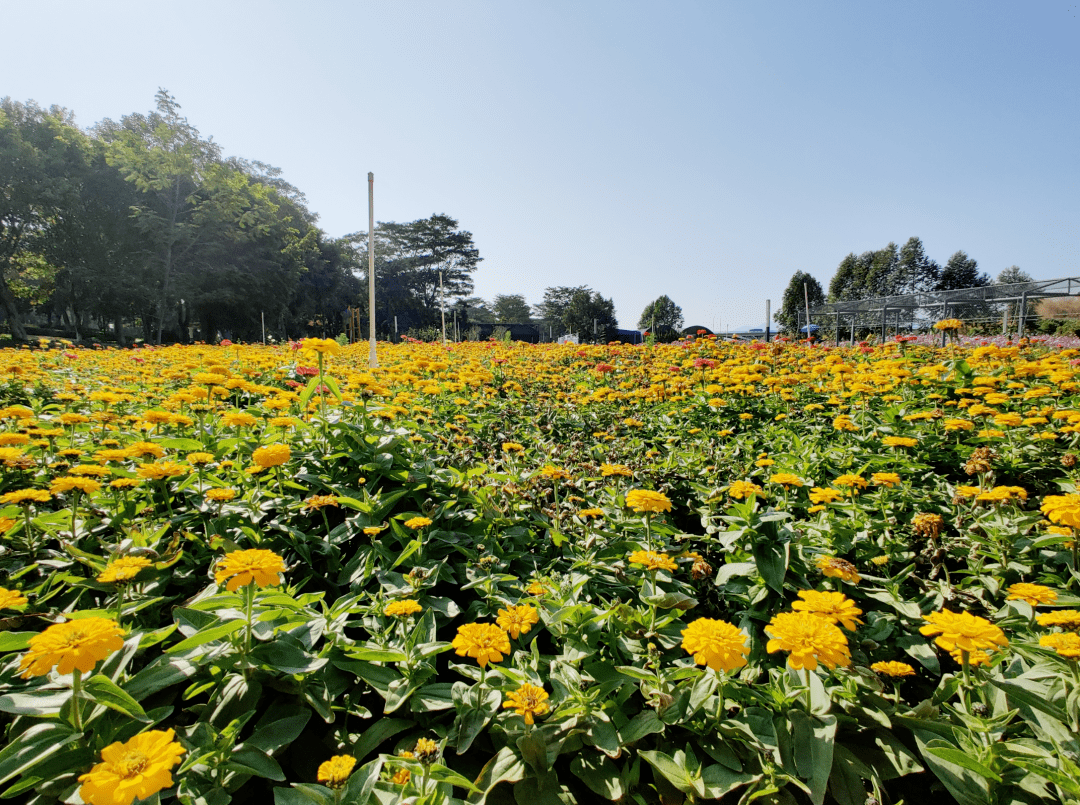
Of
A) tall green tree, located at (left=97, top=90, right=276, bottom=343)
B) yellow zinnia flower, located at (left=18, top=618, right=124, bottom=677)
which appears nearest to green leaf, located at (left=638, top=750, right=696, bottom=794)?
yellow zinnia flower, located at (left=18, top=618, right=124, bottom=677)

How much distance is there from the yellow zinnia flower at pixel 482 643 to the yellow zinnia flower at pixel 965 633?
1017mm

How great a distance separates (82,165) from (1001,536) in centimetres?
3428

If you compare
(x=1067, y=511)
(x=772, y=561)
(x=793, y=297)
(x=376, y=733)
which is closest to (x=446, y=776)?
(x=376, y=733)

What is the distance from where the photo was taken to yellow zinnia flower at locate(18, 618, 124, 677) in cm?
94

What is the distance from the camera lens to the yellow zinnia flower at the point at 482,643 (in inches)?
46.4

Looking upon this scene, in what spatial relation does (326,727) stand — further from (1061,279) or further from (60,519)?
(1061,279)

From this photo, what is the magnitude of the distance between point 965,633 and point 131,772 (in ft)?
5.73

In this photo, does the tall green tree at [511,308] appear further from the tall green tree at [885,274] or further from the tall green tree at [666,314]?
the tall green tree at [885,274]

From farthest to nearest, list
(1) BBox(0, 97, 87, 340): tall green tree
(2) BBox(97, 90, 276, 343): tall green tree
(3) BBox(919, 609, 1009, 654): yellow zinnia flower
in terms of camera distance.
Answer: (2) BBox(97, 90, 276, 343): tall green tree, (1) BBox(0, 97, 87, 340): tall green tree, (3) BBox(919, 609, 1009, 654): yellow zinnia flower

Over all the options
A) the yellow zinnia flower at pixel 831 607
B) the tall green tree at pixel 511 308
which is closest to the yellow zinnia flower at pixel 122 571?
the yellow zinnia flower at pixel 831 607

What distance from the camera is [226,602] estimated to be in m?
1.42

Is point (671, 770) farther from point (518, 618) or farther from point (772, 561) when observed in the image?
point (772, 561)

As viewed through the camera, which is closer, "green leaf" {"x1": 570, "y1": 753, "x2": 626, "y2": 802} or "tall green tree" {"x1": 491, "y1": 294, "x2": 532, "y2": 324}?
"green leaf" {"x1": 570, "y1": 753, "x2": 626, "y2": 802}

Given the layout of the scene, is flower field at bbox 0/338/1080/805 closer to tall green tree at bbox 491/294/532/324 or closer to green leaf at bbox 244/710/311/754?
green leaf at bbox 244/710/311/754
